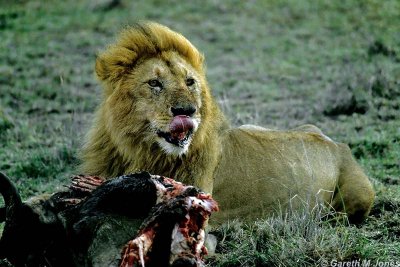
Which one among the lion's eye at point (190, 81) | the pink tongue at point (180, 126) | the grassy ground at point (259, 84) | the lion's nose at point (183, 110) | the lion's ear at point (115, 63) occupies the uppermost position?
the lion's ear at point (115, 63)

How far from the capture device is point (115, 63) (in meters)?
5.07

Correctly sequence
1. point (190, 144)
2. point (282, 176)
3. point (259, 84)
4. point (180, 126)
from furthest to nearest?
point (259, 84) < point (282, 176) < point (190, 144) < point (180, 126)

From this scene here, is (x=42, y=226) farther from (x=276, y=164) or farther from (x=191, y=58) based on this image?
(x=276, y=164)

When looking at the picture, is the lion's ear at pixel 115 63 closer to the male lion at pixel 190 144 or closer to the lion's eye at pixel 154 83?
the male lion at pixel 190 144

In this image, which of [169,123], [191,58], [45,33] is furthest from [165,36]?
[45,33]

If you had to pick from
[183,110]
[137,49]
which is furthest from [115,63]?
[183,110]

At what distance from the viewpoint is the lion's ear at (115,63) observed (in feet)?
16.5

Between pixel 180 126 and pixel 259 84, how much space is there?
7.24m

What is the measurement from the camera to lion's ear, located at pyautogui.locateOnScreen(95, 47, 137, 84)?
198 inches

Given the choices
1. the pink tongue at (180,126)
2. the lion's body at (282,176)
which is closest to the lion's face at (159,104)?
the pink tongue at (180,126)

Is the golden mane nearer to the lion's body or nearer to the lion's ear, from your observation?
the lion's ear

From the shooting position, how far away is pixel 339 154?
6164mm

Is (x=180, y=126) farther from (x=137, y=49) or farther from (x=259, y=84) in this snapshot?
(x=259, y=84)

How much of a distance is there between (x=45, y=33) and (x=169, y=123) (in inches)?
414
